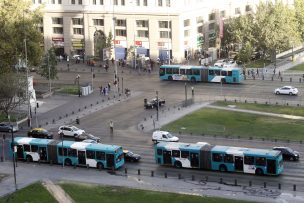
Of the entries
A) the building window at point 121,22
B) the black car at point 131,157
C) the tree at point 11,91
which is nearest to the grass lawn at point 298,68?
the building window at point 121,22

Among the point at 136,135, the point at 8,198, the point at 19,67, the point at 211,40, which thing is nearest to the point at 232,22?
the point at 211,40

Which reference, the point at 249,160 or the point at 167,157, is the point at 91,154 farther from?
the point at 249,160

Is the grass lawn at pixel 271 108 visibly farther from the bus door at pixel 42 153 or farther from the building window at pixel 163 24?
the building window at pixel 163 24

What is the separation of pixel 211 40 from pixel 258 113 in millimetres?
63075

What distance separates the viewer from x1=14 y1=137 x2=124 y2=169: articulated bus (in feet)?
252

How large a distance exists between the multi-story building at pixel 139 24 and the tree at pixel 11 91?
4492 centimetres

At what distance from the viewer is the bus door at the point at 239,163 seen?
73.0 metres

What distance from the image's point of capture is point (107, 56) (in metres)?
147

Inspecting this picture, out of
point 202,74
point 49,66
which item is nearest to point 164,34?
point 202,74

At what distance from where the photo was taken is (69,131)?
91.6m

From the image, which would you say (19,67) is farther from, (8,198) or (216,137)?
(8,198)

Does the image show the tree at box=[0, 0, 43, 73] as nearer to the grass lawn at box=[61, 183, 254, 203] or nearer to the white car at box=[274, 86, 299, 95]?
the white car at box=[274, 86, 299, 95]

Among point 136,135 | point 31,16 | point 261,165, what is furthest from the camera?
point 31,16

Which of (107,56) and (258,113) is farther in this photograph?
(107,56)
